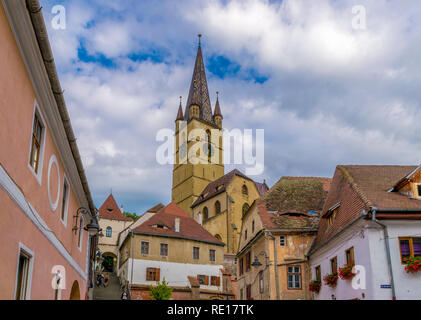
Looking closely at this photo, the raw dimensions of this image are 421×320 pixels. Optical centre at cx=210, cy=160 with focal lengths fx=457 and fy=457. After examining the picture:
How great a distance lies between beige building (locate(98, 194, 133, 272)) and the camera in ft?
202

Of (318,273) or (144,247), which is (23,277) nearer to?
(318,273)

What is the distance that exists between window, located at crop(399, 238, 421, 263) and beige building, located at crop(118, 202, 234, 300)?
25868 millimetres

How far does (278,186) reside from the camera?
33000mm

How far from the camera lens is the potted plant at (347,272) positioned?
1805cm

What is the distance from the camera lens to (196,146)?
83.3 m

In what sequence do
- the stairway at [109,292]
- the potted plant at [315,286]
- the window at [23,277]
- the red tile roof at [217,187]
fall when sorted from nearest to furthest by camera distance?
1. the window at [23,277]
2. the potted plant at [315,286]
3. the stairway at [109,292]
4. the red tile roof at [217,187]

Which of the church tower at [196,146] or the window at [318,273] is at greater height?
the church tower at [196,146]

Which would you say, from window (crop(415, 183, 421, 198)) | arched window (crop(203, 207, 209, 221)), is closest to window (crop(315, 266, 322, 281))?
window (crop(415, 183, 421, 198))

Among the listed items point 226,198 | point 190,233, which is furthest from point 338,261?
point 226,198

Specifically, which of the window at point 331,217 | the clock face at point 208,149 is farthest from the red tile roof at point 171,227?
the clock face at point 208,149

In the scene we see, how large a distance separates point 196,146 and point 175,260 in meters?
42.9

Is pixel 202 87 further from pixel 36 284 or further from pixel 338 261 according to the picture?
pixel 36 284

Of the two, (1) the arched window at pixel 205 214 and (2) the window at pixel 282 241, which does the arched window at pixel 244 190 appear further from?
(2) the window at pixel 282 241

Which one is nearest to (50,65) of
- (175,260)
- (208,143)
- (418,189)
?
(418,189)
